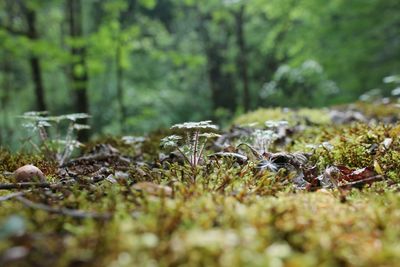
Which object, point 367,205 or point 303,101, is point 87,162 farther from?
point 303,101

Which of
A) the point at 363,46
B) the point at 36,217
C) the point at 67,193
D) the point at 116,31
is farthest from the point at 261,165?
the point at 363,46

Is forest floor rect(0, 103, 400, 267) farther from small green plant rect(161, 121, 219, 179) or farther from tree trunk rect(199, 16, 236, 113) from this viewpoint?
tree trunk rect(199, 16, 236, 113)

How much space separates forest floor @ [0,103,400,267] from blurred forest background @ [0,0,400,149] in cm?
399

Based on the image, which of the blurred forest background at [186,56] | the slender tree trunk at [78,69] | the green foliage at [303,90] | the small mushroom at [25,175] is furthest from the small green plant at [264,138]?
the green foliage at [303,90]

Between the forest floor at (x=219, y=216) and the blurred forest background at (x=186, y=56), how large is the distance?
3.99m

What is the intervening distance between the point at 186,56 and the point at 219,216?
8.71m

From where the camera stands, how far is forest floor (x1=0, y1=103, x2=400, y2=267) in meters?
0.89

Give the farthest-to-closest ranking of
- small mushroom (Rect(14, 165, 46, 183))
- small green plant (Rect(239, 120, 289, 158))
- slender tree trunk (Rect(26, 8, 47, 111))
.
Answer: slender tree trunk (Rect(26, 8, 47, 111)) → small green plant (Rect(239, 120, 289, 158)) → small mushroom (Rect(14, 165, 46, 183))

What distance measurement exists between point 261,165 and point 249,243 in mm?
1154

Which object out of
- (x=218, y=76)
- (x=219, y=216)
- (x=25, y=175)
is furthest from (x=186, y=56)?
(x=219, y=216)

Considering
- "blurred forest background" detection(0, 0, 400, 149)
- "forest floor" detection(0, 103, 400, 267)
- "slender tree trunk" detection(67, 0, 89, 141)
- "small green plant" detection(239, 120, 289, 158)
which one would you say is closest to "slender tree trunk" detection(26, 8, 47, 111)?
"blurred forest background" detection(0, 0, 400, 149)

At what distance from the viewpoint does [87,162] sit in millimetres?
2809

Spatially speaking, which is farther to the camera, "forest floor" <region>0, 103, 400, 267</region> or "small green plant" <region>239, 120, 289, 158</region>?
"small green plant" <region>239, 120, 289, 158</region>

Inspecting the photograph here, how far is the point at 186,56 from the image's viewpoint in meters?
9.58
